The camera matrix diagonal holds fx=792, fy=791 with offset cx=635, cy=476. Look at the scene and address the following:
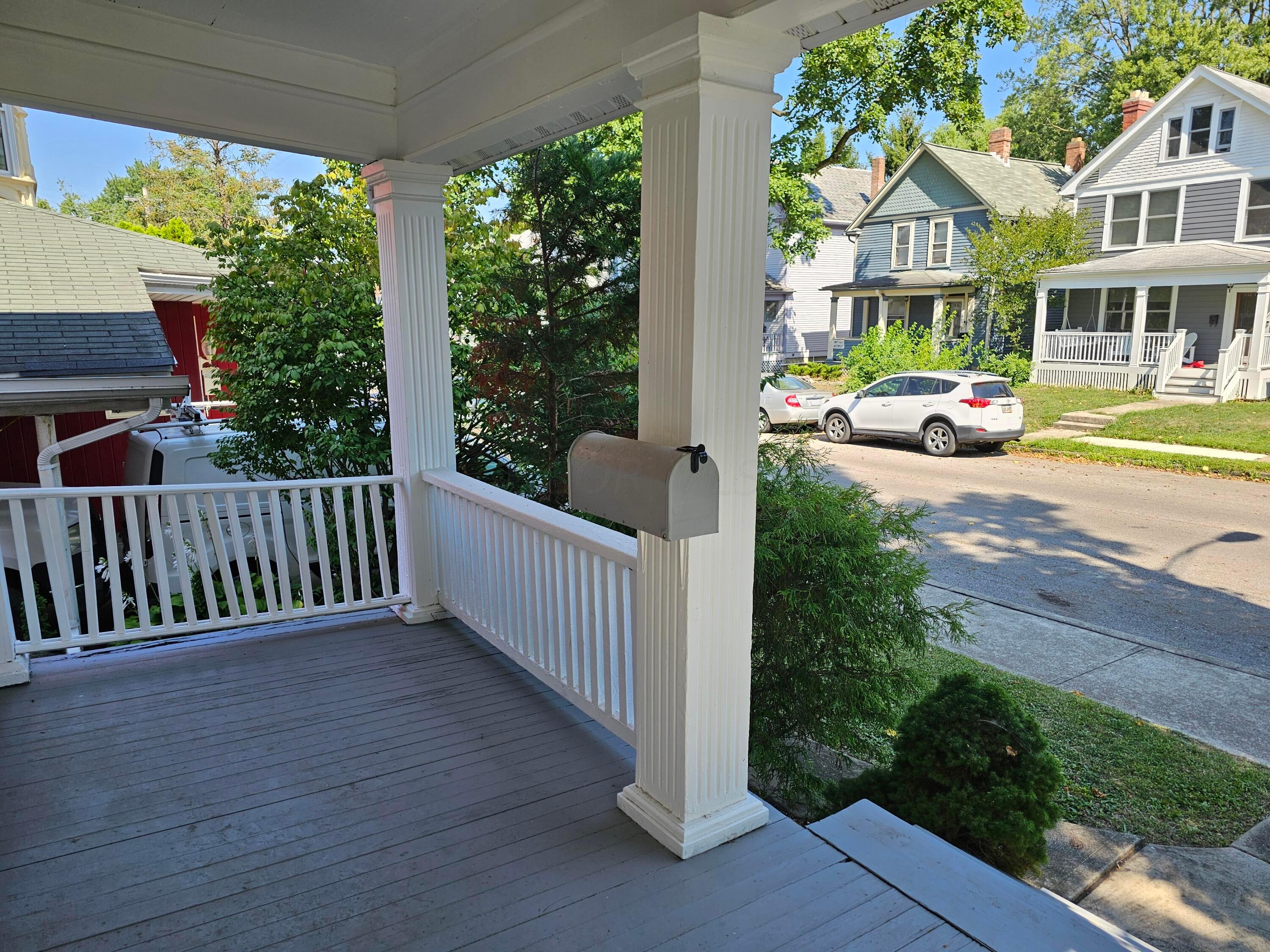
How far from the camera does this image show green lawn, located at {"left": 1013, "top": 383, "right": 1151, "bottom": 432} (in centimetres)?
1273

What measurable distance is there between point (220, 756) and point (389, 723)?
0.57 metres

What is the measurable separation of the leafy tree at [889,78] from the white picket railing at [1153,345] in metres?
6.99

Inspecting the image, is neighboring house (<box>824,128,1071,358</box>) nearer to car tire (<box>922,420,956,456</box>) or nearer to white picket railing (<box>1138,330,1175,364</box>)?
white picket railing (<box>1138,330,1175,364</box>)

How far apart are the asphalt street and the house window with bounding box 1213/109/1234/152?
8623mm


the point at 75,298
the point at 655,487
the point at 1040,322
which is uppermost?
the point at 1040,322

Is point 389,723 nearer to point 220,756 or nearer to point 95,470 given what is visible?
point 220,756

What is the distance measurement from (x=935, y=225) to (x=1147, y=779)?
1723 centimetres

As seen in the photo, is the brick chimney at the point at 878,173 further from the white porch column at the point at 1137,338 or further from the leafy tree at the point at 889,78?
the leafy tree at the point at 889,78

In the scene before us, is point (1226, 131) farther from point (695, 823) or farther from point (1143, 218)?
point (695, 823)

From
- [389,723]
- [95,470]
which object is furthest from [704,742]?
[95,470]

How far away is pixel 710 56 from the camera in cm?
185

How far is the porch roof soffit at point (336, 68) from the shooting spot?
246 cm

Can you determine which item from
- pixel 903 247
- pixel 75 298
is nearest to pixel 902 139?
pixel 903 247

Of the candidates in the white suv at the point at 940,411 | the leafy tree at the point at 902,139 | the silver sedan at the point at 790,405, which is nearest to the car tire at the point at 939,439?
the white suv at the point at 940,411
